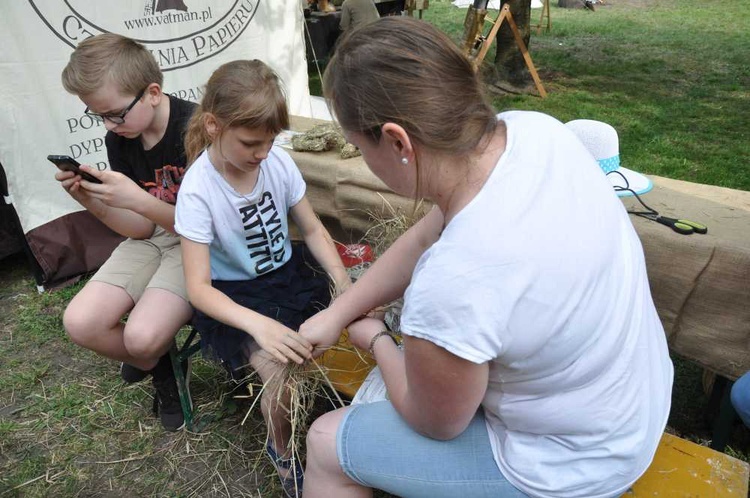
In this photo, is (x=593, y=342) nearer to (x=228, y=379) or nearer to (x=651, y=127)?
(x=228, y=379)

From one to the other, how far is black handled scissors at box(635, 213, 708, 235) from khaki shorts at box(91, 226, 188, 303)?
67.6 inches

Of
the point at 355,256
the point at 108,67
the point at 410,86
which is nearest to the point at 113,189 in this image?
the point at 108,67

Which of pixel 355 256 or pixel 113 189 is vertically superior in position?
pixel 113 189

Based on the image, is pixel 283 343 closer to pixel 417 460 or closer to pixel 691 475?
pixel 417 460

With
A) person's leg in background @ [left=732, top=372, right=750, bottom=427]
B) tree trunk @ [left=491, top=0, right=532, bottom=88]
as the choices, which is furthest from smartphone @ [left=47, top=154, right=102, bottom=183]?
tree trunk @ [left=491, top=0, right=532, bottom=88]

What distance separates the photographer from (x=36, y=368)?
2.75m

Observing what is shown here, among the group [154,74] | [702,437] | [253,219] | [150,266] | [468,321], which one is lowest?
[702,437]

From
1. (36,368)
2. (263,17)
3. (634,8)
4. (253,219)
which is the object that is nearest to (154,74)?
(253,219)

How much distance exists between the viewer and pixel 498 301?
94 cm

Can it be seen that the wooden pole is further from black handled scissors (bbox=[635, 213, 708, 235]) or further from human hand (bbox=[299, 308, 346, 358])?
human hand (bbox=[299, 308, 346, 358])

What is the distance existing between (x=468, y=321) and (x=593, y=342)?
28cm

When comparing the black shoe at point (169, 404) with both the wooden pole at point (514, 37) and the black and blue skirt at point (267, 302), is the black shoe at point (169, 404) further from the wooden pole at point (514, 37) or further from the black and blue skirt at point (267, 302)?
the wooden pole at point (514, 37)

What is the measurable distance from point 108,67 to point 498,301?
172cm

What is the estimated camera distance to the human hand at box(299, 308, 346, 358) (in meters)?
1.56
